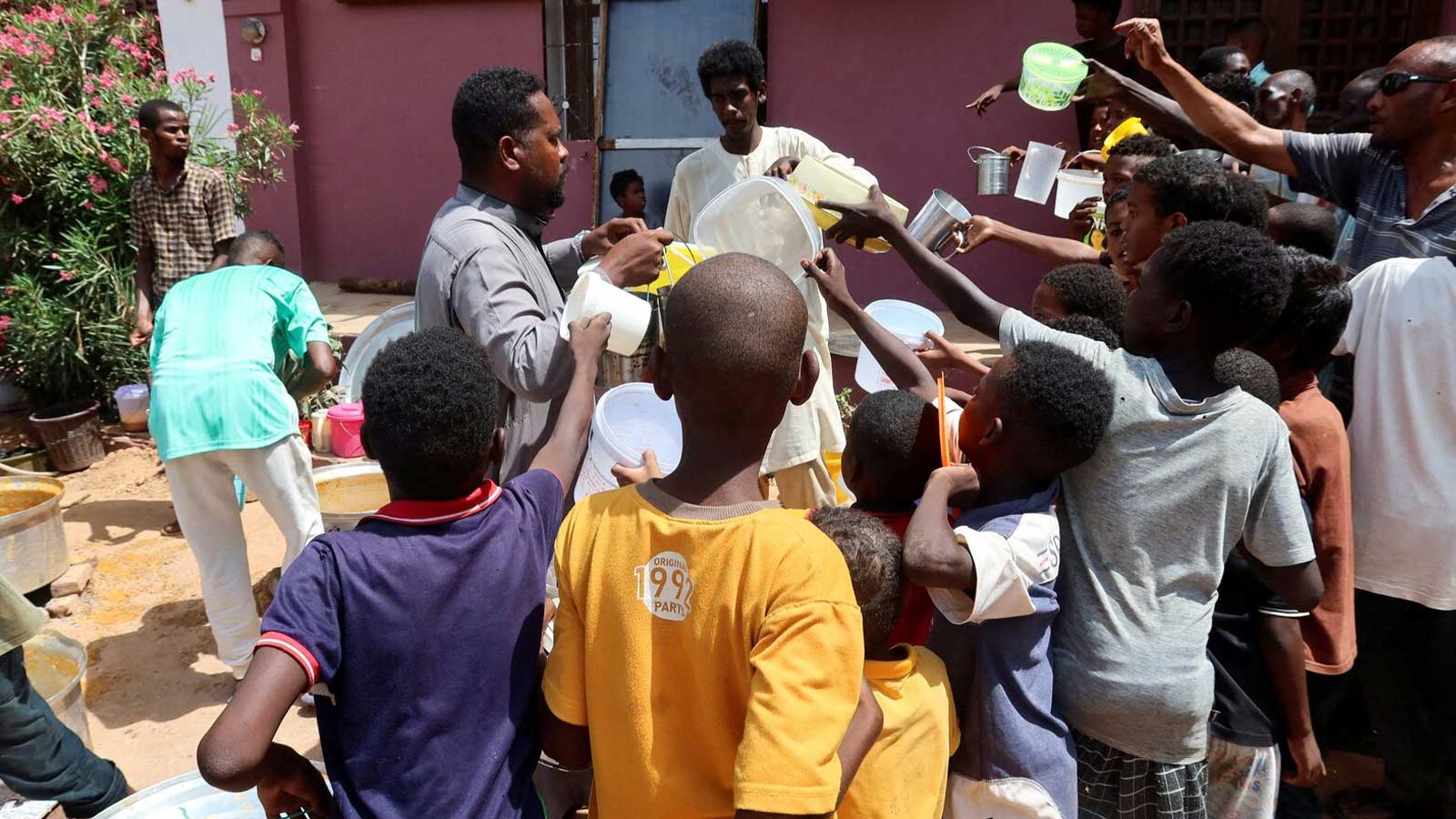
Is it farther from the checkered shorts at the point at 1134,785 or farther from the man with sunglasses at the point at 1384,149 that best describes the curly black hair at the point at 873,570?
the man with sunglasses at the point at 1384,149

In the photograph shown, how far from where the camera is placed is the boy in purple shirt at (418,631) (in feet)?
4.52

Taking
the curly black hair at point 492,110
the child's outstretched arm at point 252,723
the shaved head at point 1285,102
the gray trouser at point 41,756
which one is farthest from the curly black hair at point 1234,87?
the gray trouser at point 41,756

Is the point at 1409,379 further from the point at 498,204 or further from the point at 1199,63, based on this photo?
the point at 1199,63

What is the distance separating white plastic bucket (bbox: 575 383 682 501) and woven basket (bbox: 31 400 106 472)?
476 cm

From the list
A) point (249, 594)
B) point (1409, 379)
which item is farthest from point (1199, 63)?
point (249, 594)

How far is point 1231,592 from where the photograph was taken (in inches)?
77.4

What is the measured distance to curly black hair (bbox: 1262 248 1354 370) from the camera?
211cm

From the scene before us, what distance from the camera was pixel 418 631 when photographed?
4.66 feet

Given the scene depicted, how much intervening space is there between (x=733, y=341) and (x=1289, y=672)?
4.57ft

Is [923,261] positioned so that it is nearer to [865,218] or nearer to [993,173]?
[865,218]

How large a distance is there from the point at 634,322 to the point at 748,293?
80 cm

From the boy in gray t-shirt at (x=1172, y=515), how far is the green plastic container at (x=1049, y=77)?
2.44 metres

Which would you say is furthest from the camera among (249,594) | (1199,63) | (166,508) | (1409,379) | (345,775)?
(166,508)

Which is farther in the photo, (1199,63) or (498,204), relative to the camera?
(1199,63)
